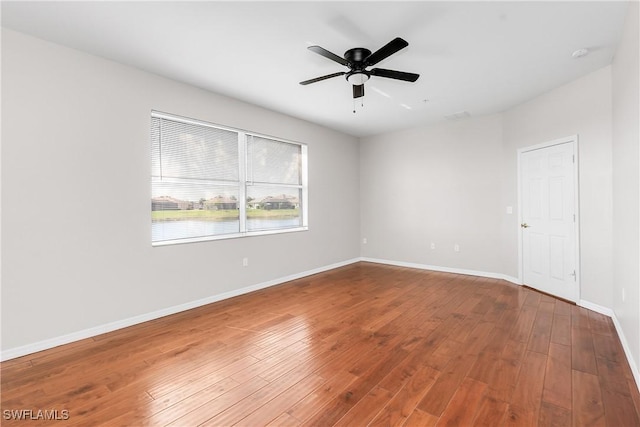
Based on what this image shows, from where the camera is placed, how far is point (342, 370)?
7.51 feet

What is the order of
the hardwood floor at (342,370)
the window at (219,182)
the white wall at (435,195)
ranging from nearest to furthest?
1. the hardwood floor at (342,370)
2. the window at (219,182)
3. the white wall at (435,195)

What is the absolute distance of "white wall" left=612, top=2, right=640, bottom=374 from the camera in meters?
2.15

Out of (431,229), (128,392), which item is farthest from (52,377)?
(431,229)

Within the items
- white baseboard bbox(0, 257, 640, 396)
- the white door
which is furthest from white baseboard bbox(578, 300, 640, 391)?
the white door

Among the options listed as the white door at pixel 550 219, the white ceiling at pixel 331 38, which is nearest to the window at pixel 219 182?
the white ceiling at pixel 331 38

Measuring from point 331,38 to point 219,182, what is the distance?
2.36m

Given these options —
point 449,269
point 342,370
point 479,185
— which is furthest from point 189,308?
point 479,185

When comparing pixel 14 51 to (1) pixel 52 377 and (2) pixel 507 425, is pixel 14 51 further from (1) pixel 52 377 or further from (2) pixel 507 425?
(2) pixel 507 425

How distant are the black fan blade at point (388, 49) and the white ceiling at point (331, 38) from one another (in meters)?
0.24

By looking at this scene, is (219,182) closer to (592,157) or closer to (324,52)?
(324,52)

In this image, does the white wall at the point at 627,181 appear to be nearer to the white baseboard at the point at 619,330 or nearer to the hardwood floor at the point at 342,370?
the white baseboard at the point at 619,330

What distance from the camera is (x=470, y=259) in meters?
5.32

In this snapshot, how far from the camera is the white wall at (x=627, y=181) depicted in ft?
7.06

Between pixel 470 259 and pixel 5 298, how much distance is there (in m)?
6.03
